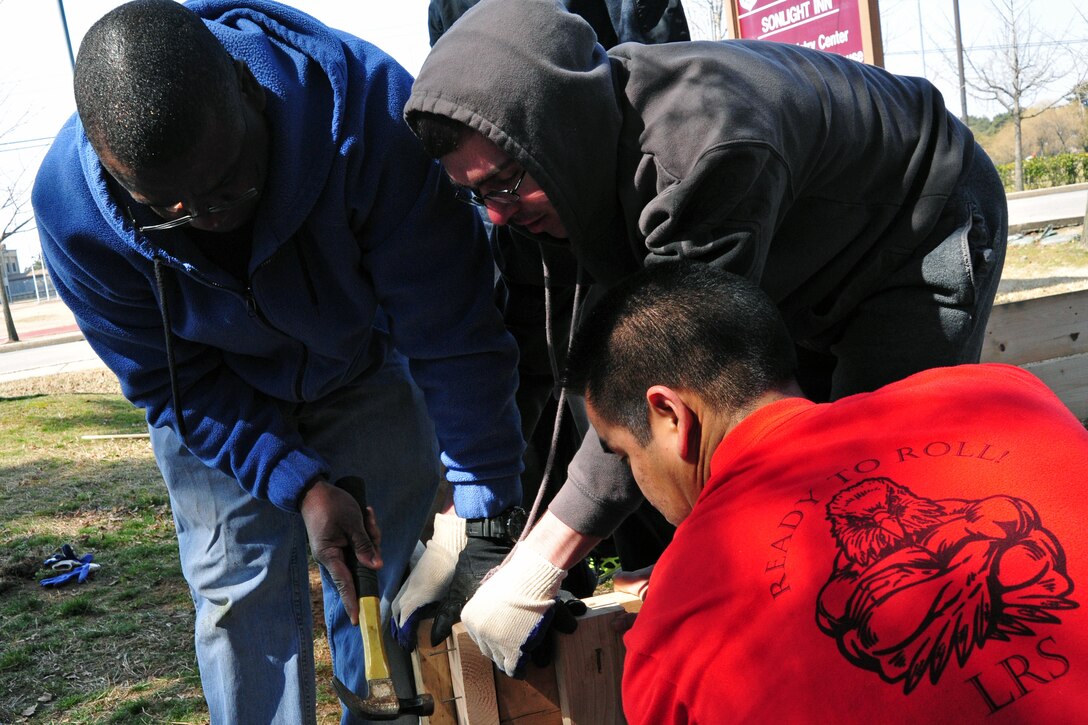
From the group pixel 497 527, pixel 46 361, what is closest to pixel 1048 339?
pixel 497 527

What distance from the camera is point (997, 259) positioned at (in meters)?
2.19

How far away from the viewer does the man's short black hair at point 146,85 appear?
1.60 m

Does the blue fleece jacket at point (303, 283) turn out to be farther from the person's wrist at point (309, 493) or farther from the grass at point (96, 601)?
the grass at point (96, 601)

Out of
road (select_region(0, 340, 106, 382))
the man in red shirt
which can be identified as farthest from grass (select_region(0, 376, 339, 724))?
road (select_region(0, 340, 106, 382))

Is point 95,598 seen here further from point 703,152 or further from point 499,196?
point 703,152

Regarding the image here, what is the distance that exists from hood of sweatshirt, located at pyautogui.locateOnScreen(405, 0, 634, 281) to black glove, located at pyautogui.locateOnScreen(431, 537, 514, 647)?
2.67ft

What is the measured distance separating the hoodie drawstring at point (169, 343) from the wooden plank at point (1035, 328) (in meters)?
3.59

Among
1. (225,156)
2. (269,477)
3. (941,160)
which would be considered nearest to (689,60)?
(941,160)

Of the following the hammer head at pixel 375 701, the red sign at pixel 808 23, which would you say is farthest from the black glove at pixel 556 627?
the red sign at pixel 808 23

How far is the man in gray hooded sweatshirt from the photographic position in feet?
5.63

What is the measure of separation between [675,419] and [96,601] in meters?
3.55

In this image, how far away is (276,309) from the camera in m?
2.07

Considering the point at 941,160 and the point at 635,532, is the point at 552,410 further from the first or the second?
the point at 941,160

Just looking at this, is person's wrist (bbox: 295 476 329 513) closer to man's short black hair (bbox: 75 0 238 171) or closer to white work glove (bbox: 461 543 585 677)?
white work glove (bbox: 461 543 585 677)
